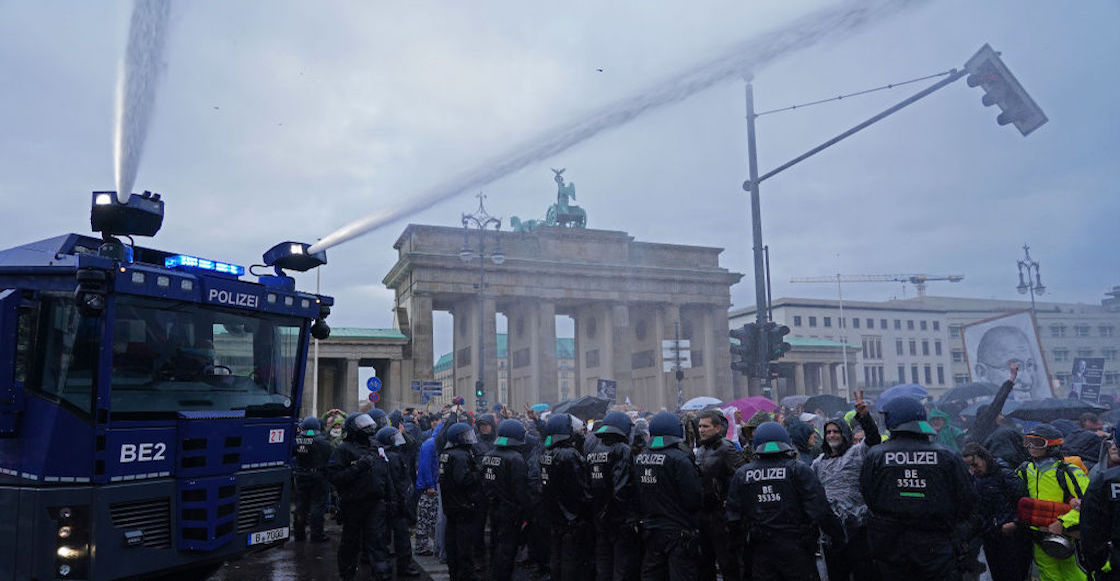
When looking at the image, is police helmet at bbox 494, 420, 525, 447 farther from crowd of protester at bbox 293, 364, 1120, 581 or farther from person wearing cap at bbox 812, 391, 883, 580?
person wearing cap at bbox 812, 391, 883, 580

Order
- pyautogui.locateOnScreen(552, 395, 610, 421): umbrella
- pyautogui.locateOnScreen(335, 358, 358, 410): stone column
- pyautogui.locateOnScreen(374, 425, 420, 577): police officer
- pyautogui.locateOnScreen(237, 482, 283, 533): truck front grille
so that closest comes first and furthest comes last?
pyautogui.locateOnScreen(237, 482, 283, 533): truck front grille < pyautogui.locateOnScreen(374, 425, 420, 577): police officer < pyautogui.locateOnScreen(552, 395, 610, 421): umbrella < pyautogui.locateOnScreen(335, 358, 358, 410): stone column

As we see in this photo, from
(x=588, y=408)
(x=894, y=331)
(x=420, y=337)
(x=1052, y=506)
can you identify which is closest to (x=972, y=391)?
(x=588, y=408)

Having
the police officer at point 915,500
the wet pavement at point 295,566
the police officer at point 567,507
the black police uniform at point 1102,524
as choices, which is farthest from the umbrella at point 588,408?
the black police uniform at point 1102,524

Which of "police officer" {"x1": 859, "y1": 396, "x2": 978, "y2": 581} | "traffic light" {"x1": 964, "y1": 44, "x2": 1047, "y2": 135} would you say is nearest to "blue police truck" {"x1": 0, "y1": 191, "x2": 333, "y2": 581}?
"police officer" {"x1": 859, "y1": 396, "x2": 978, "y2": 581}

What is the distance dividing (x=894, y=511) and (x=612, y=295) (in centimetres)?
4856

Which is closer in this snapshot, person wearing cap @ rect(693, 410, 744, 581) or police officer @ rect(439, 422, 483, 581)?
person wearing cap @ rect(693, 410, 744, 581)

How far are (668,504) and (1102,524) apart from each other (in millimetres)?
3178

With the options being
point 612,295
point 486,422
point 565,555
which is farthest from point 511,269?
point 565,555

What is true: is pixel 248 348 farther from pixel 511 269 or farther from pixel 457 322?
pixel 457 322

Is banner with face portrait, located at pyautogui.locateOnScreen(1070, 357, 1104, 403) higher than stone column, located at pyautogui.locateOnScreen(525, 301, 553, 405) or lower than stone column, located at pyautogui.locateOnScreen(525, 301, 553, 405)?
lower

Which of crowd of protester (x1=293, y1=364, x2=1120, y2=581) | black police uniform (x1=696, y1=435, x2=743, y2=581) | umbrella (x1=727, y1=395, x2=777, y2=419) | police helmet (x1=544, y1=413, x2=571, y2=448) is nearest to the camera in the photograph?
crowd of protester (x1=293, y1=364, x2=1120, y2=581)

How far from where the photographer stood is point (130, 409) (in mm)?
6340

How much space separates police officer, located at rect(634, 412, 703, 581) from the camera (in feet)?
22.0

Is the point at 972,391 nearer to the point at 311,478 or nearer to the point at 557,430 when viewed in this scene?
the point at 557,430
